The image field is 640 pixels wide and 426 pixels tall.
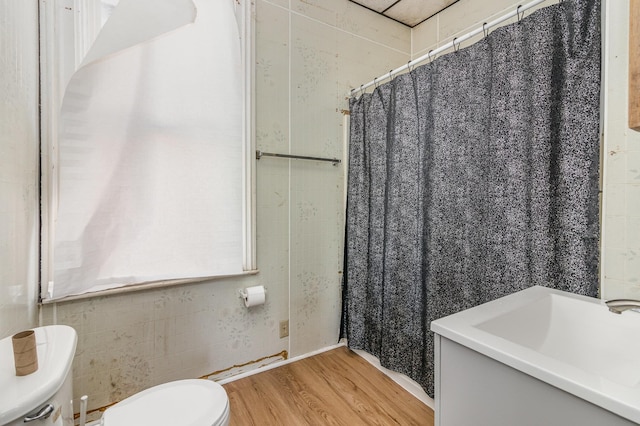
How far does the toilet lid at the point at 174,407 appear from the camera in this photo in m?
0.97

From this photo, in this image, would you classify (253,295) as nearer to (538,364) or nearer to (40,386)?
(40,386)

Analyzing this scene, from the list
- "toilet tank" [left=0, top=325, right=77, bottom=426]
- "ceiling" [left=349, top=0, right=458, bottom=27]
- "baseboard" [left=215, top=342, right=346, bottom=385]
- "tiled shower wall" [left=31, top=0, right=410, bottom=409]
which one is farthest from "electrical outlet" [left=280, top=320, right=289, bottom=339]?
"ceiling" [left=349, top=0, right=458, bottom=27]

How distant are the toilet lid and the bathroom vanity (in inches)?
28.2

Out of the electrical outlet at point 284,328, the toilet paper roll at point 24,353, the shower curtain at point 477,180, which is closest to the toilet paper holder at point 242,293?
the electrical outlet at point 284,328

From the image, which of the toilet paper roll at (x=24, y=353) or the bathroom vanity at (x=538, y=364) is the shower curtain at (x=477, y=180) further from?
the toilet paper roll at (x=24, y=353)

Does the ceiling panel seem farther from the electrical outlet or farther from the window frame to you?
the electrical outlet

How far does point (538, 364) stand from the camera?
0.62 metres

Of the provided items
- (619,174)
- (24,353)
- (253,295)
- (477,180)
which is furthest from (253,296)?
(619,174)

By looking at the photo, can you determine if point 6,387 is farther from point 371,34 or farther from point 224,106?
point 371,34

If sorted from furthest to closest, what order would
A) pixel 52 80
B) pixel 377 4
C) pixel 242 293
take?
pixel 377 4 → pixel 242 293 → pixel 52 80

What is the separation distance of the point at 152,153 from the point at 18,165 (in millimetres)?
509

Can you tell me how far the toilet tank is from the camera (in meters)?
0.61

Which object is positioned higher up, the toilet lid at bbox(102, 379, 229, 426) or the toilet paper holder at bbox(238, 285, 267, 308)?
the toilet paper holder at bbox(238, 285, 267, 308)

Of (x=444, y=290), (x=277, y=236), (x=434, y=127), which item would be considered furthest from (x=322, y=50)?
(x=444, y=290)
